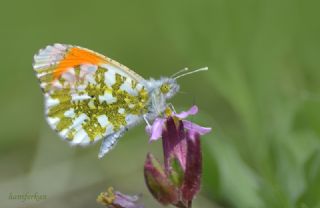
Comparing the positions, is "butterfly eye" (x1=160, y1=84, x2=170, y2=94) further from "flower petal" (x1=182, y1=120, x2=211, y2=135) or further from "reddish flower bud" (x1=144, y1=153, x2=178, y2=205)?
"reddish flower bud" (x1=144, y1=153, x2=178, y2=205)

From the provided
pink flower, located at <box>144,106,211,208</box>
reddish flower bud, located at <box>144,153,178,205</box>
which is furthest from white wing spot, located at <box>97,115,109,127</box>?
reddish flower bud, located at <box>144,153,178,205</box>

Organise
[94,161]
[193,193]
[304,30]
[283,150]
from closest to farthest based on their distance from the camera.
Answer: [193,193] → [283,150] → [94,161] → [304,30]

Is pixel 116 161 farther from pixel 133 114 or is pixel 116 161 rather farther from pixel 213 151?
pixel 133 114

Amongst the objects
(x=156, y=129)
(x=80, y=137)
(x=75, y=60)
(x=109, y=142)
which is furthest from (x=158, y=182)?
(x=75, y=60)

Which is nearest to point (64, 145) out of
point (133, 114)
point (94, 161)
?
point (94, 161)

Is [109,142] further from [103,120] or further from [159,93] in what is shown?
[159,93]

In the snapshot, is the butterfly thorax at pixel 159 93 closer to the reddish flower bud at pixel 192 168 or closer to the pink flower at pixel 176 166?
the pink flower at pixel 176 166

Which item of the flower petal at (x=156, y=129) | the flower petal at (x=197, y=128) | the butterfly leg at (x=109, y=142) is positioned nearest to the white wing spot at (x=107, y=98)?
the butterfly leg at (x=109, y=142)
